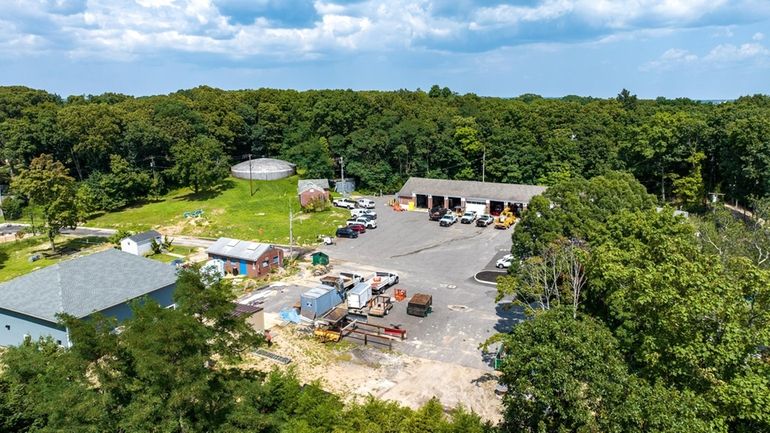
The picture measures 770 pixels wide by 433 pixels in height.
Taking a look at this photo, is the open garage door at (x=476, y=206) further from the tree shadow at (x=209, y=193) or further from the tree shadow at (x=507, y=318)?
the tree shadow at (x=209, y=193)

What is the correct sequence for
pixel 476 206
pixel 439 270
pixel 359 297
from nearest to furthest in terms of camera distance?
1. pixel 359 297
2. pixel 439 270
3. pixel 476 206

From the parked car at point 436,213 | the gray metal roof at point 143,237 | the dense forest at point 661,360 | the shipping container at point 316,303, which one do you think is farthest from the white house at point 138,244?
the dense forest at point 661,360

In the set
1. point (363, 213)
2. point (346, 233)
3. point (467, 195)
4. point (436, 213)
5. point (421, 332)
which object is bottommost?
point (421, 332)

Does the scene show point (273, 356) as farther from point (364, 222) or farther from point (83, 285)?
point (364, 222)

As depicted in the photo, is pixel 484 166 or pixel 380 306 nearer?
pixel 380 306

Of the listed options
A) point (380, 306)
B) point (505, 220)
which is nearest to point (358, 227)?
point (505, 220)

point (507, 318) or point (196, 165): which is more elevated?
point (196, 165)
